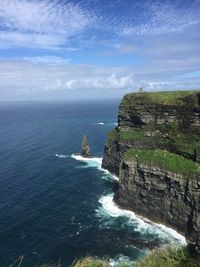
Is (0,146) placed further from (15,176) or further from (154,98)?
(154,98)

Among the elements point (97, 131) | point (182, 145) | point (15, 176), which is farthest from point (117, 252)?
point (97, 131)

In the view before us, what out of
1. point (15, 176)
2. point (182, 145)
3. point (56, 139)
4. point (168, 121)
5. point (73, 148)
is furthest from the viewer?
point (56, 139)

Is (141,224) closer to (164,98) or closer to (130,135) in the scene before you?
(130,135)

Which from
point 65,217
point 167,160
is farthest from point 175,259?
point 65,217

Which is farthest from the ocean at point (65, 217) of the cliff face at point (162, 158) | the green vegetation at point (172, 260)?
the green vegetation at point (172, 260)

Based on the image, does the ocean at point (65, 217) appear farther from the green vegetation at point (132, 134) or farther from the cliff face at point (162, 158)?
the green vegetation at point (132, 134)

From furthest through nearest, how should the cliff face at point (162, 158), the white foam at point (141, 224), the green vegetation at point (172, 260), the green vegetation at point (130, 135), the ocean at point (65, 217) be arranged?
the green vegetation at point (130, 135) → the cliff face at point (162, 158) → the white foam at point (141, 224) → the ocean at point (65, 217) → the green vegetation at point (172, 260)

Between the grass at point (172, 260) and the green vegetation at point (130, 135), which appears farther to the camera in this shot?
the green vegetation at point (130, 135)

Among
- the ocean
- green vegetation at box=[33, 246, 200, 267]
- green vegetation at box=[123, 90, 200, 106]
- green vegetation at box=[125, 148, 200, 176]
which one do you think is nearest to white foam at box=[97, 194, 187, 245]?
the ocean

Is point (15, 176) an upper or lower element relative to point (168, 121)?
lower
